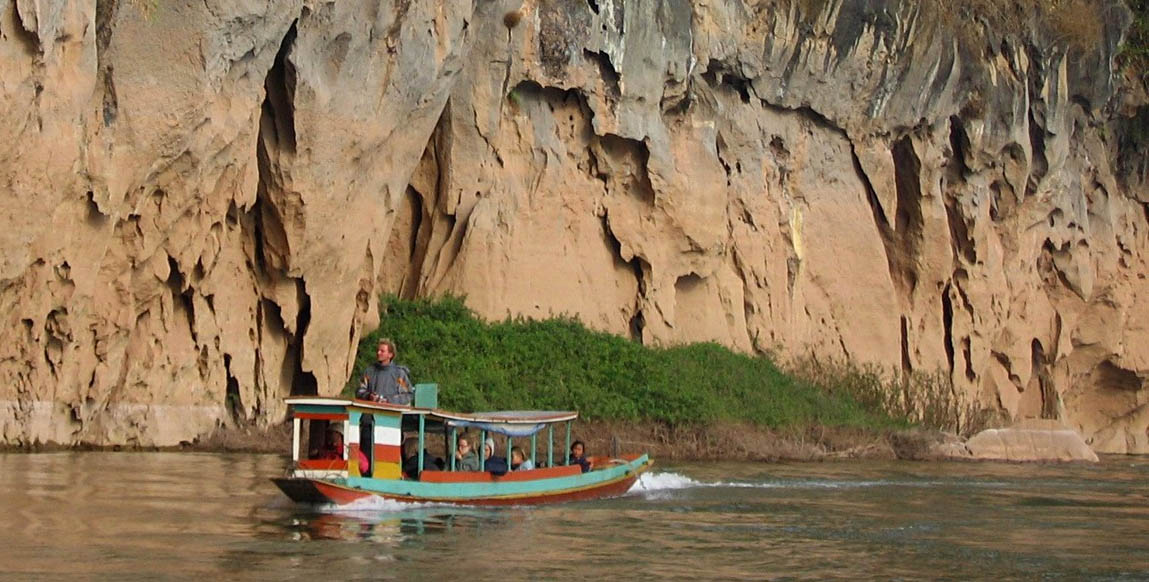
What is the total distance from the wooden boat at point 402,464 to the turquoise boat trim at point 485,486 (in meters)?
0.01

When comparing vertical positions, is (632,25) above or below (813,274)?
above

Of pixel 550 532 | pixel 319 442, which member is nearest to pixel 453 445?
pixel 319 442

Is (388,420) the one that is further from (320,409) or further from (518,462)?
(518,462)

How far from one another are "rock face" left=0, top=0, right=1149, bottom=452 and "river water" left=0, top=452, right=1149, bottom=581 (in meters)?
3.24

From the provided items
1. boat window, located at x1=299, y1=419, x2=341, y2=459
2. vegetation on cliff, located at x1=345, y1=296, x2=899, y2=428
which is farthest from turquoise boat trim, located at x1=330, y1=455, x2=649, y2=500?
vegetation on cliff, located at x1=345, y1=296, x2=899, y2=428

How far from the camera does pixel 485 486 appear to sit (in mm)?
21078

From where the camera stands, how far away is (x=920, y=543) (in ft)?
61.2

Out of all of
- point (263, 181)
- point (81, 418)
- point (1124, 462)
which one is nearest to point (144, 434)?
point (81, 418)

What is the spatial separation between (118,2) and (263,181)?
4.90 m

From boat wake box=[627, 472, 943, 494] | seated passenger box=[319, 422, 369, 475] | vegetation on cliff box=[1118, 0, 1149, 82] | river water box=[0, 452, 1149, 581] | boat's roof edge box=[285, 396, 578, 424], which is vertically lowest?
river water box=[0, 452, 1149, 581]

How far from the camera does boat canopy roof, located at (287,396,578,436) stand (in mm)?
19500

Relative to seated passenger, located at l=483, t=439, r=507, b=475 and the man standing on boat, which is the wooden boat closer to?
seated passenger, located at l=483, t=439, r=507, b=475

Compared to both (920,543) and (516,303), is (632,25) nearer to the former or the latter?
(516,303)

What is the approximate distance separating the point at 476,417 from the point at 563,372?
11453mm
